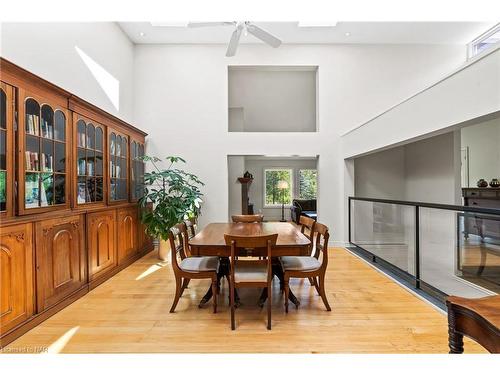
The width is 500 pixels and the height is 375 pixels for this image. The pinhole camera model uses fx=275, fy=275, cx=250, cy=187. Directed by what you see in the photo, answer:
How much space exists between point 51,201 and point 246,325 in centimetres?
218

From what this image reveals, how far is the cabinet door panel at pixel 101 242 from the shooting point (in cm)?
318

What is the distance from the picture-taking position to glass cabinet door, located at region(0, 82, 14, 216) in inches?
83.6

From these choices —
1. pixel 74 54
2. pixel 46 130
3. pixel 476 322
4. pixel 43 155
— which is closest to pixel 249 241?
pixel 476 322

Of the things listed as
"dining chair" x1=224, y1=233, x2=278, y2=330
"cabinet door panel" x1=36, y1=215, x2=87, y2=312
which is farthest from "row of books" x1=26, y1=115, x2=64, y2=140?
"dining chair" x1=224, y1=233, x2=278, y2=330

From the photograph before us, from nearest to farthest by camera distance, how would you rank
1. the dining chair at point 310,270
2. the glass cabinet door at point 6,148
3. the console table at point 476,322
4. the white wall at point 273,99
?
1. the console table at point 476,322
2. the glass cabinet door at point 6,148
3. the dining chair at point 310,270
4. the white wall at point 273,99

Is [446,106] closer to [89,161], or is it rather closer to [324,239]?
[324,239]

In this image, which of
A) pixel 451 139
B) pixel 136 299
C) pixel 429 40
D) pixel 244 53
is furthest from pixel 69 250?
pixel 429 40

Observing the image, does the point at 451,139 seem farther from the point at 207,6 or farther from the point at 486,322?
the point at 207,6

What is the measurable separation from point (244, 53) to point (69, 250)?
4.47m

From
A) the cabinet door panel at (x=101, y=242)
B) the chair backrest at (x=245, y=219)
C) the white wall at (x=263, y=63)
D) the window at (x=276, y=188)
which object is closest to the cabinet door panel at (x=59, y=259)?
the cabinet door panel at (x=101, y=242)

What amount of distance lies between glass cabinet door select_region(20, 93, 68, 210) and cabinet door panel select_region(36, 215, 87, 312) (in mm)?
229

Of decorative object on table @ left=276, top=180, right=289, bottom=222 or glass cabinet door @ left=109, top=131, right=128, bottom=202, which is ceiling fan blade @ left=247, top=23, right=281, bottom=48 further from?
decorative object on table @ left=276, top=180, right=289, bottom=222

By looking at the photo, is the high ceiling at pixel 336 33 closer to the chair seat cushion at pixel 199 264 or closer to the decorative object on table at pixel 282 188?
the chair seat cushion at pixel 199 264

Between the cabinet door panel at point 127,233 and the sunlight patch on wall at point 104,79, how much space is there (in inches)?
71.1
